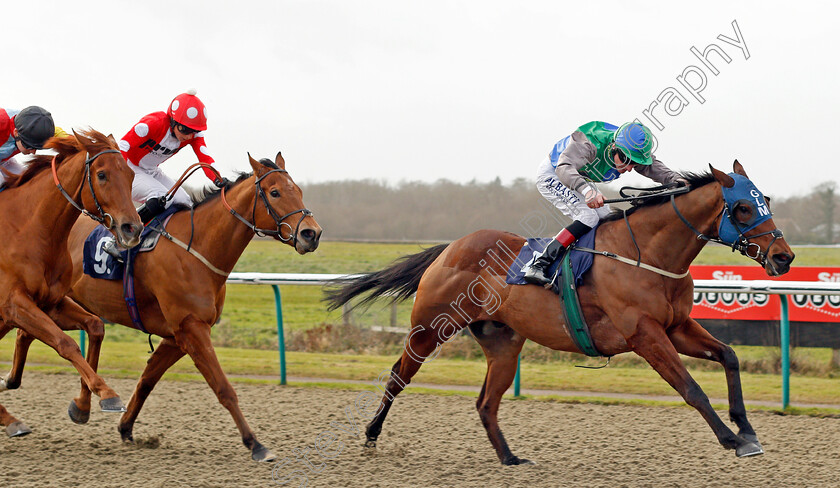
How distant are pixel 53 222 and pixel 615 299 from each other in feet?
9.83

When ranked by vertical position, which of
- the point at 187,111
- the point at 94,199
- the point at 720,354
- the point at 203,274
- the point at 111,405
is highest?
the point at 187,111

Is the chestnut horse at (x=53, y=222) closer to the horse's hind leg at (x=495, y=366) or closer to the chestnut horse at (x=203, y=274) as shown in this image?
the chestnut horse at (x=203, y=274)

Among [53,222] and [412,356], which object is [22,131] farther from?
[412,356]

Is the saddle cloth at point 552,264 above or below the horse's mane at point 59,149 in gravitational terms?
below

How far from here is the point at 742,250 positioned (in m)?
3.89

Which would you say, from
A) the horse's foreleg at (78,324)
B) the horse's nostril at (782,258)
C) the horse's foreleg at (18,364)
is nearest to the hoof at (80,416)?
the horse's foreleg at (78,324)

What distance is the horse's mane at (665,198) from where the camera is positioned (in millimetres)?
4105

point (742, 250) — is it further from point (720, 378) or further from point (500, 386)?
point (720, 378)

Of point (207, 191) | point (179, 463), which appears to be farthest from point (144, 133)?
point (179, 463)

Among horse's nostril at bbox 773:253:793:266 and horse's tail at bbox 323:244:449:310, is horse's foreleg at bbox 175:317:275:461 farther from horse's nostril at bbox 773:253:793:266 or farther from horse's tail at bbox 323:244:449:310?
horse's nostril at bbox 773:253:793:266

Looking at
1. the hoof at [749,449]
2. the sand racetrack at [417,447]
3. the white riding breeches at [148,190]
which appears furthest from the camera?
the white riding breeches at [148,190]

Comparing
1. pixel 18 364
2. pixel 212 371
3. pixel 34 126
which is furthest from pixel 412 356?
pixel 34 126

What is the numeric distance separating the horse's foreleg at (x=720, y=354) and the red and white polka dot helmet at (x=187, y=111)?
298 centimetres

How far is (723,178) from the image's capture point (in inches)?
154
